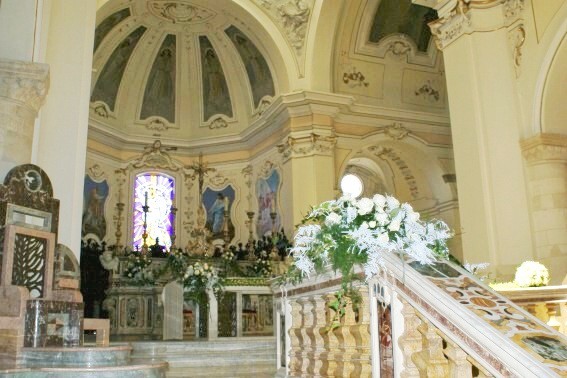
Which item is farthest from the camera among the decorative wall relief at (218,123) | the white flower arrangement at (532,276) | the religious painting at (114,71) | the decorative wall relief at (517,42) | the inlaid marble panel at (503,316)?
the decorative wall relief at (218,123)

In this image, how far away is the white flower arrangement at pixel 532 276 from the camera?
745 centimetres

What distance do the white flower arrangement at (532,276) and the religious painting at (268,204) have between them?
381 inches

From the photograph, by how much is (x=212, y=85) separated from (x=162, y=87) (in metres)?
1.70

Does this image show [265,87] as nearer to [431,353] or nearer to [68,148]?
[68,148]

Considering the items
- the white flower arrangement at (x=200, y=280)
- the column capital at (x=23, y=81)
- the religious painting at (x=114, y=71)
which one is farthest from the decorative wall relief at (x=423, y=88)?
the column capital at (x=23, y=81)

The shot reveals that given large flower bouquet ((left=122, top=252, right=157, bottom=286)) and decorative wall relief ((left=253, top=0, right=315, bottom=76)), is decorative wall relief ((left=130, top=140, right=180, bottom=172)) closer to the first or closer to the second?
large flower bouquet ((left=122, top=252, right=157, bottom=286))

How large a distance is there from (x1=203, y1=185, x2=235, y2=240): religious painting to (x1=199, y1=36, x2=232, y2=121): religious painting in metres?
2.56

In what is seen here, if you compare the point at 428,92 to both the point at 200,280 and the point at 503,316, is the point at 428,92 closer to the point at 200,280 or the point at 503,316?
the point at 200,280

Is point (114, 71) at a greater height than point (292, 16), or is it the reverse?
point (292, 16)

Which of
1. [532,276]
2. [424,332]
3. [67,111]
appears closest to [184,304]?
[67,111]

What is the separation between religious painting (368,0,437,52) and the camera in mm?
16922

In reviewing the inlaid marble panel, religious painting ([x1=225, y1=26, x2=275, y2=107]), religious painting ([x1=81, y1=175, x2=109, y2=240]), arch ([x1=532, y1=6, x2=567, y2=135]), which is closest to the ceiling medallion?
religious painting ([x1=225, y1=26, x2=275, y2=107])

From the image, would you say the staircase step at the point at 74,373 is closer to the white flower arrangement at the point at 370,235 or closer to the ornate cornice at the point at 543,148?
the white flower arrangement at the point at 370,235

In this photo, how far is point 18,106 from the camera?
280 inches
